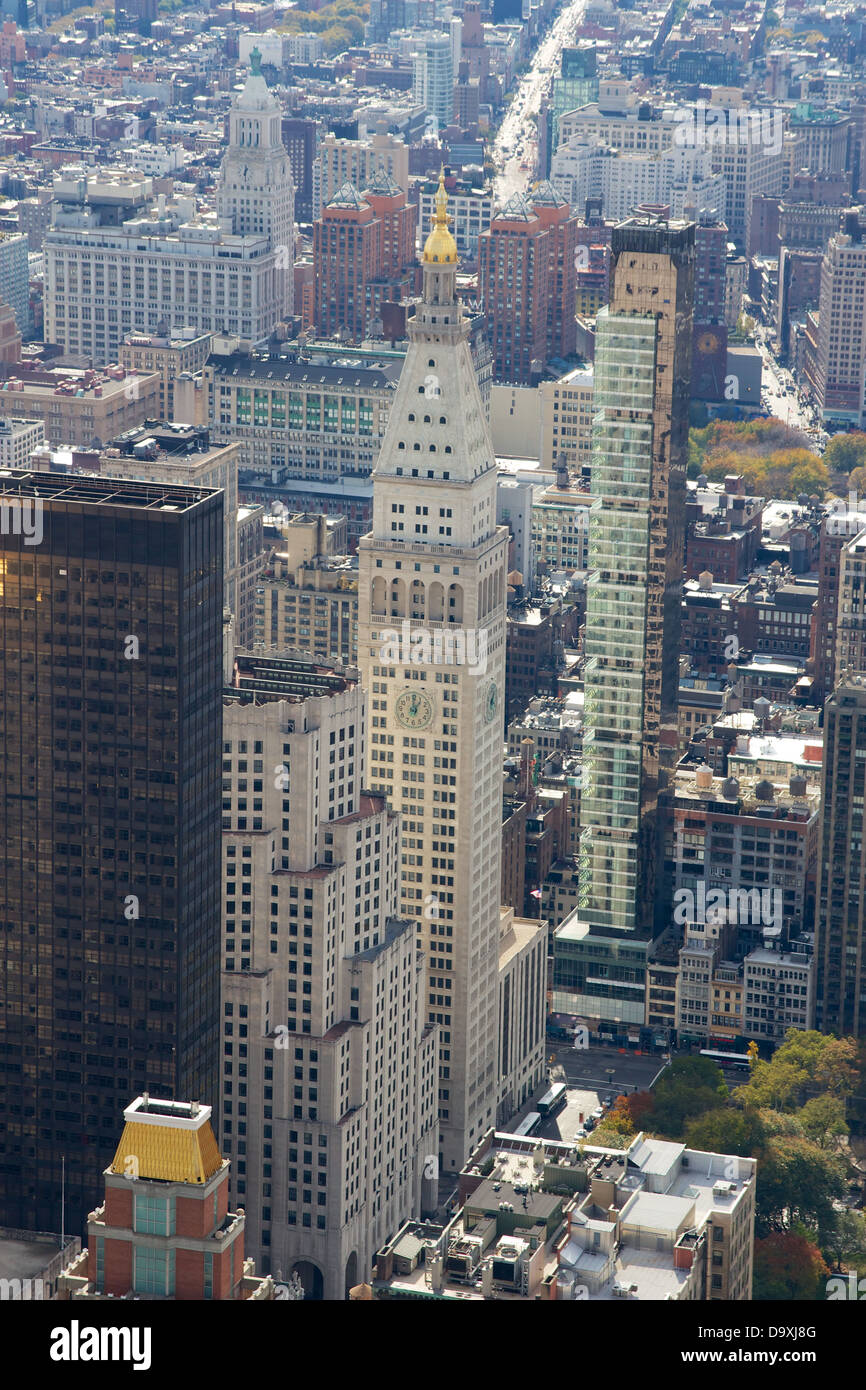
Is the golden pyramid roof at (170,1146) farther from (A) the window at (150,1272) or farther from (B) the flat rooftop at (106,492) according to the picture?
(B) the flat rooftop at (106,492)

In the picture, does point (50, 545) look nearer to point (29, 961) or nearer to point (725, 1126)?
point (29, 961)

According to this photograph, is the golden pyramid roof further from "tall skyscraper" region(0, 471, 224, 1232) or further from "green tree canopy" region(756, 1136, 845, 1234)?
"green tree canopy" region(756, 1136, 845, 1234)

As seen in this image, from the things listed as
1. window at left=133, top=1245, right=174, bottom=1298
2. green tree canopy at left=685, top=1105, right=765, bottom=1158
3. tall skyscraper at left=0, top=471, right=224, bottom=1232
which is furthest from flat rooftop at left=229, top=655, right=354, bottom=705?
window at left=133, top=1245, right=174, bottom=1298

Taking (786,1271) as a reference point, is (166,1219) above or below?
above

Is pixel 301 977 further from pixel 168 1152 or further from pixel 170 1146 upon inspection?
pixel 170 1146

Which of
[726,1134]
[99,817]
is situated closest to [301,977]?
[99,817]

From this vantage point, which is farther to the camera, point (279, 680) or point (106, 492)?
point (279, 680)

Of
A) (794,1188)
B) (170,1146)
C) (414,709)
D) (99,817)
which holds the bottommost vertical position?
(794,1188)
